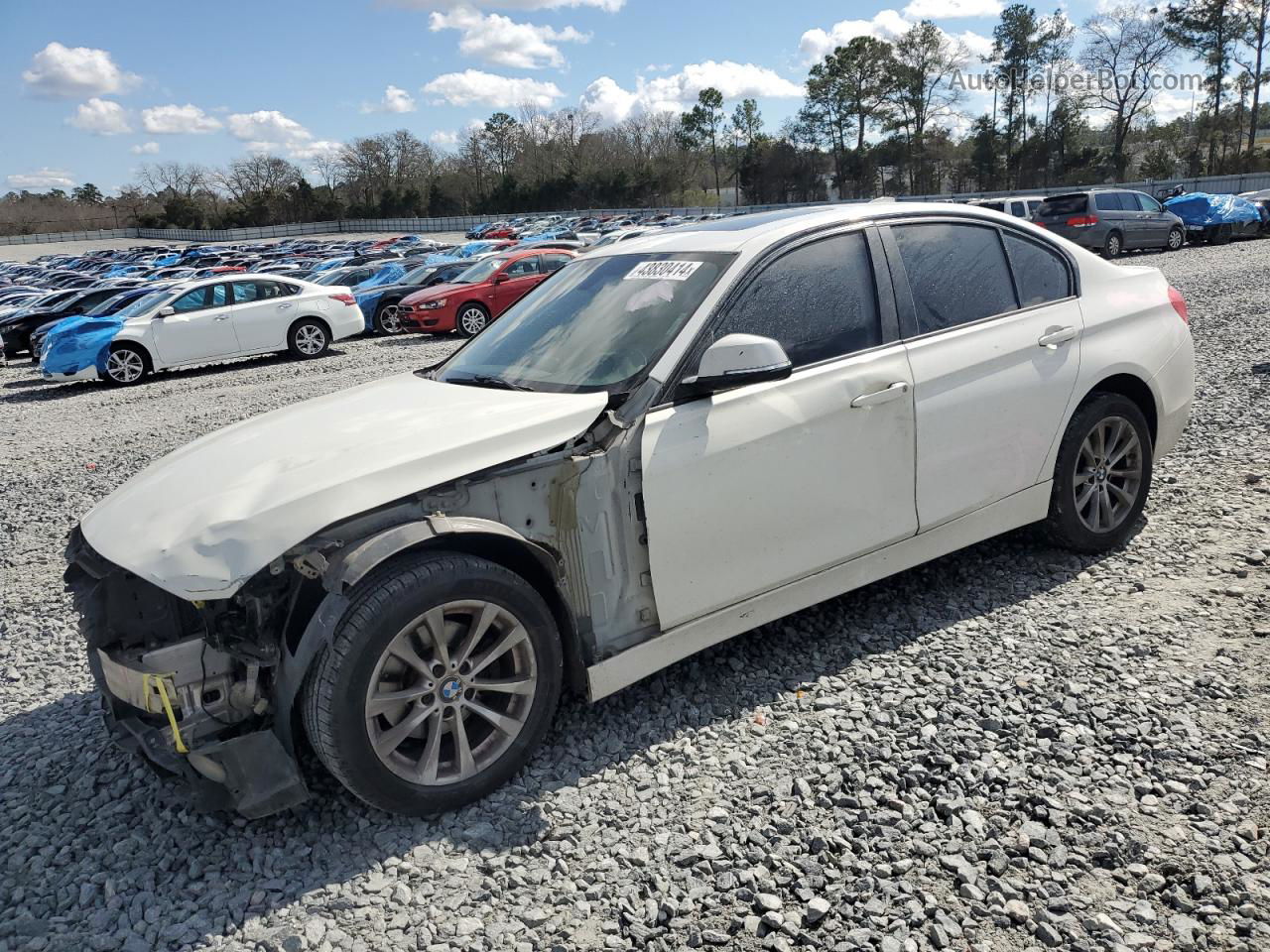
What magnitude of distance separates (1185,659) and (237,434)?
3.83m

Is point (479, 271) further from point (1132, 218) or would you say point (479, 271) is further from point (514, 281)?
point (1132, 218)

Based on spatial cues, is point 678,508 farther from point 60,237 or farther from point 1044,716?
point 60,237

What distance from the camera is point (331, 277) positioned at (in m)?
26.3

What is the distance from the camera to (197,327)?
1602cm

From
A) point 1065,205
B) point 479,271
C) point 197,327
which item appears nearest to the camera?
point 197,327

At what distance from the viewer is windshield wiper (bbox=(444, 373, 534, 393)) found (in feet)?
11.8

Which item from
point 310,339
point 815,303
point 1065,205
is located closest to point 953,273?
point 815,303

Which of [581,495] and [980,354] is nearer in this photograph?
[581,495]

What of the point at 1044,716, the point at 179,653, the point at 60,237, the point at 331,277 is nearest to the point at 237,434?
the point at 179,653

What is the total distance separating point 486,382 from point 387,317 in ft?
59.7

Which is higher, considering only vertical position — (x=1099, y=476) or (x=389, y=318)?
(x=1099, y=476)

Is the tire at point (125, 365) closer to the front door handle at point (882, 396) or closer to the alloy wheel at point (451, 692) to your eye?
the alloy wheel at point (451, 692)

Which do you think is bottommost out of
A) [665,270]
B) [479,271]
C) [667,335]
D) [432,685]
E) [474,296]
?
[432,685]

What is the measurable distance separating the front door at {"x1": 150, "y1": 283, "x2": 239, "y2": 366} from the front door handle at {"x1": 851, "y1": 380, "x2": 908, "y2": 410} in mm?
15106
